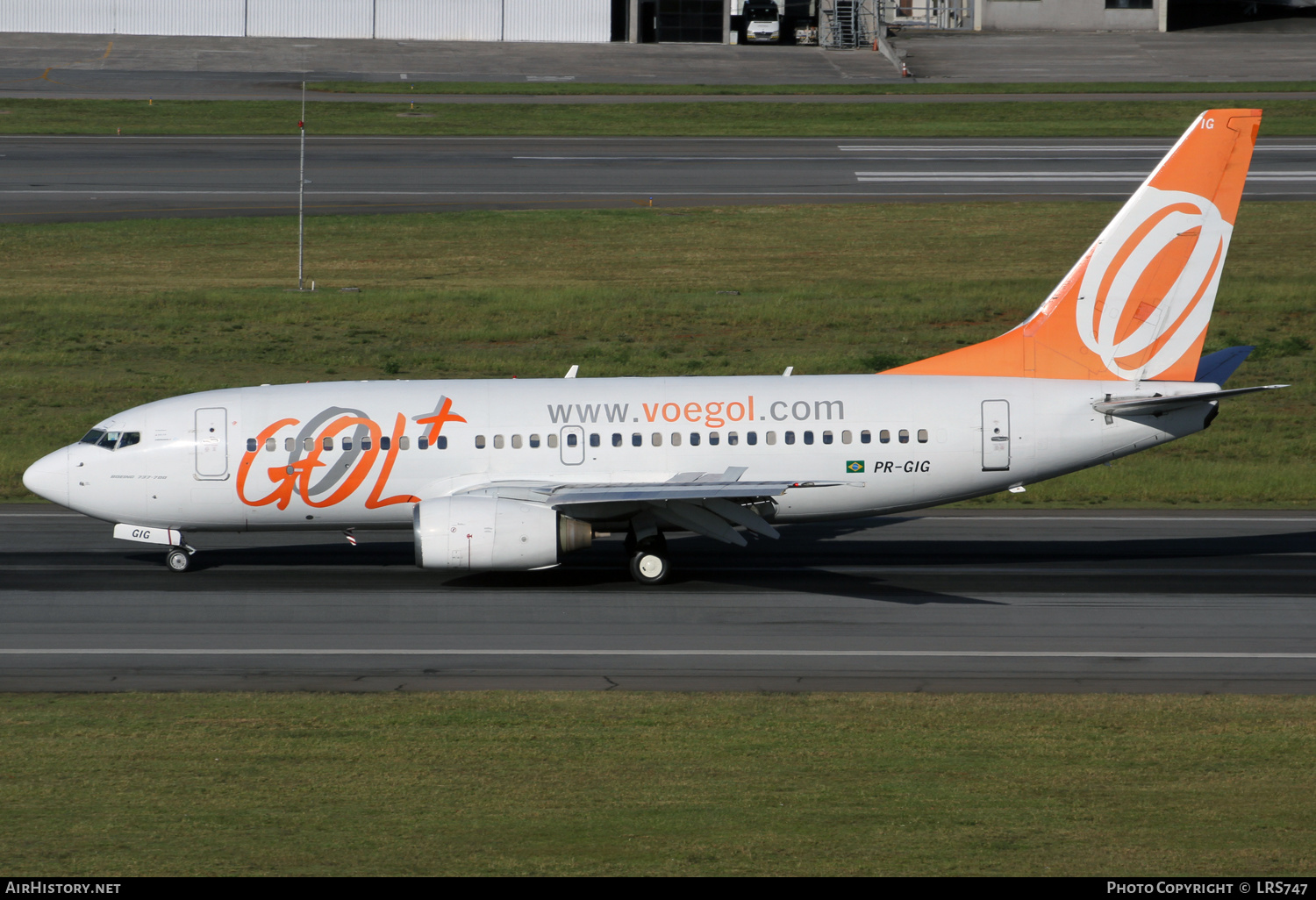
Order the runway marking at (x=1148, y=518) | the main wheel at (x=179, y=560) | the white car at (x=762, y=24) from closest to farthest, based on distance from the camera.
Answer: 1. the main wheel at (x=179, y=560)
2. the runway marking at (x=1148, y=518)
3. the white car at (x=762, y=24)

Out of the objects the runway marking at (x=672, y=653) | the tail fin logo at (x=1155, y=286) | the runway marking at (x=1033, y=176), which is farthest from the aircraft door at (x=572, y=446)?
the runway marking at (x=1033, y=176)

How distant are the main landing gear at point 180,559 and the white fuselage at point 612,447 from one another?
3.00 ft

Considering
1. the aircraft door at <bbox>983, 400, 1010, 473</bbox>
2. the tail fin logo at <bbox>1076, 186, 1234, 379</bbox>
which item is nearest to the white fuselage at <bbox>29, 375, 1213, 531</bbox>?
the aircraft door at <bbox>983, 400, 1010, 473</bbox>

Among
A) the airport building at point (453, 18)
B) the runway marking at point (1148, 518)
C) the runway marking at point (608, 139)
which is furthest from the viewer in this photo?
the airport building at point (453, 18)

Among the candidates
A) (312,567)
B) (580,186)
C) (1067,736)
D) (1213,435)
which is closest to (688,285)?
(580,186)

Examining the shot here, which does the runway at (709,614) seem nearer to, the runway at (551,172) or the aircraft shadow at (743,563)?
the aircraft shadow at (743,563)

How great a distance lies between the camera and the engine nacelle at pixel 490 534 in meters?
24.6

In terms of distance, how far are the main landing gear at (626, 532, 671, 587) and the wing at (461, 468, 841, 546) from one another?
0.93 feet

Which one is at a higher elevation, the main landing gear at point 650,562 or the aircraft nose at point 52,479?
the aircraft nose at point 52,479

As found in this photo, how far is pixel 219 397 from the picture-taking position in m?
27.3

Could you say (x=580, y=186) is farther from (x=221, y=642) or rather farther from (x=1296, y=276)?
(x=221, y=642)

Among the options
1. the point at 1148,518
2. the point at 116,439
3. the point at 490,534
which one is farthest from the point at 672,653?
the point at 1148,518

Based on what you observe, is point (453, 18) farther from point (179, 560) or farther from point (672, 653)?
point (672, 653)

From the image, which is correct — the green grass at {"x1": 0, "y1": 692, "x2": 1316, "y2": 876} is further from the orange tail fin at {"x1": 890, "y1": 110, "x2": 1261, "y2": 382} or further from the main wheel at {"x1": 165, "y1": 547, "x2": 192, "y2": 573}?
the orange tail fin at {"x1": 890, "y1": 110, "x2": 1261, "y2": 382}
